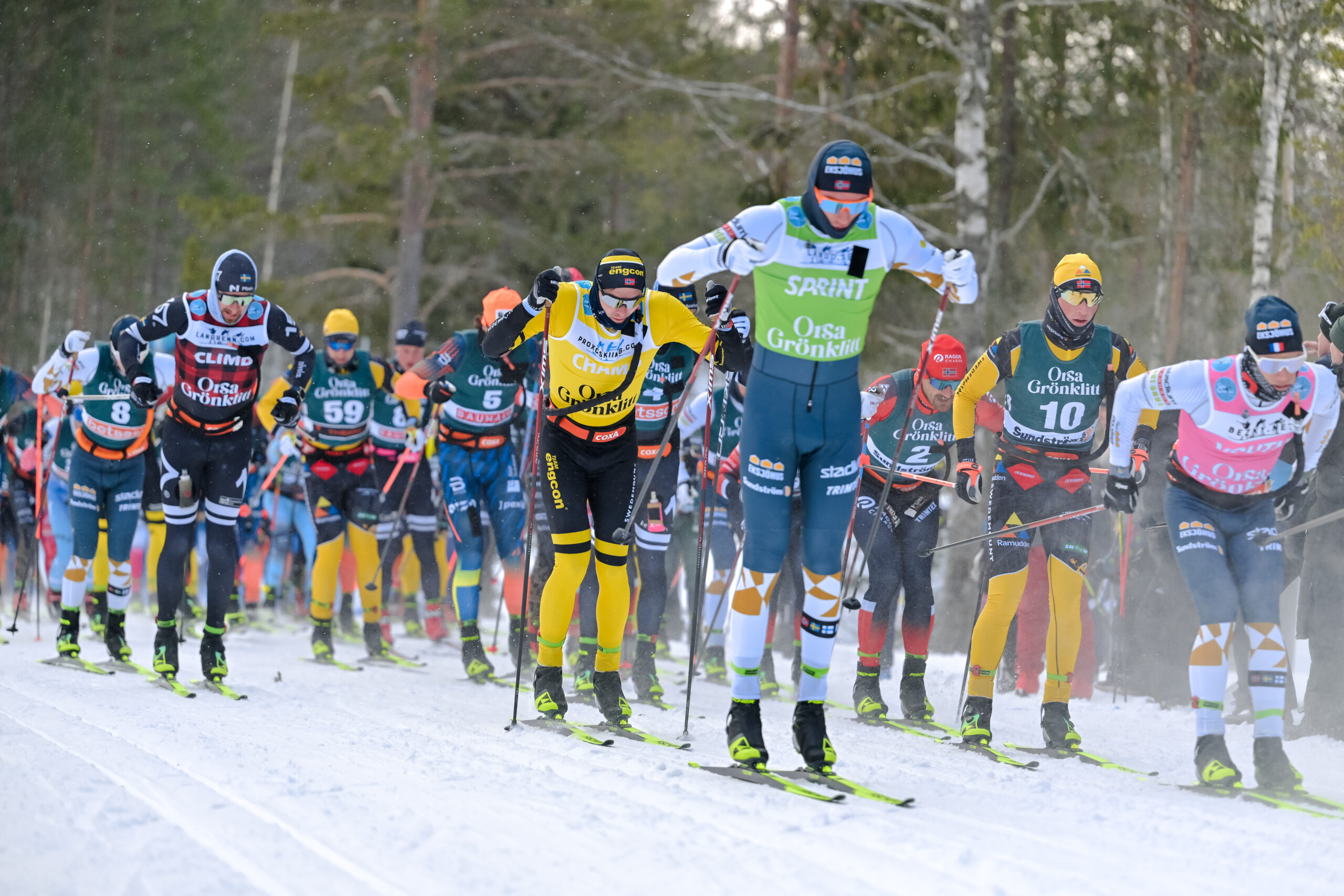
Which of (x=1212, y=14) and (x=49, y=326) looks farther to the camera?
(x=49, y=326)

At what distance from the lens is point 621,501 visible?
611 centimetres

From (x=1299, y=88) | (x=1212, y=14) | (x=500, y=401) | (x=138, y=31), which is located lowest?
(x=500, y=401)

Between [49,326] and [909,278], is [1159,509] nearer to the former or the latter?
[909,278]

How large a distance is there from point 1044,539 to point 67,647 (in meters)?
6.11

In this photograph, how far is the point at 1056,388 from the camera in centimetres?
627

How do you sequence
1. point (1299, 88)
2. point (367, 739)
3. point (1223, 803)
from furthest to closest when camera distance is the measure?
1. point (1299, 88)
2. point (367, 739)
3. point (1223, 803)

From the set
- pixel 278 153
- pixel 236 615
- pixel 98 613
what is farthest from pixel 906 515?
pixel 278 153

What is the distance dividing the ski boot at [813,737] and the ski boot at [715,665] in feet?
13.0

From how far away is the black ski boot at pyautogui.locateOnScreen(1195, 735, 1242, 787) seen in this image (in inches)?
198

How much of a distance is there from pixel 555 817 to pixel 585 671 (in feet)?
11.3

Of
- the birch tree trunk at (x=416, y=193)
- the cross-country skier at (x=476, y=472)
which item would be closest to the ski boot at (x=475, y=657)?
the cross-country skier at (x=476, y=472)

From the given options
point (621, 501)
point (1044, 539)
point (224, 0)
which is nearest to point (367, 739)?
point (621, 501)

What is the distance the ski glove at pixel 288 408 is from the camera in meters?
7.72

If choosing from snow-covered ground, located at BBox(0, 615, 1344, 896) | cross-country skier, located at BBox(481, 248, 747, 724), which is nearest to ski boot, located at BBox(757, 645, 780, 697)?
snow-covered ground, located at BBox(0, 615, 1344, 896)
